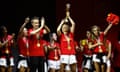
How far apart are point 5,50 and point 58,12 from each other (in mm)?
2009

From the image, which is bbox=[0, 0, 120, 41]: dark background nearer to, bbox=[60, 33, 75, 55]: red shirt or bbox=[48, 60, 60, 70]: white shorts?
bbox=[48, 60, 60, 70]: white shorts

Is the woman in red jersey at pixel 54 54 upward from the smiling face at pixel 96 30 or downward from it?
downward

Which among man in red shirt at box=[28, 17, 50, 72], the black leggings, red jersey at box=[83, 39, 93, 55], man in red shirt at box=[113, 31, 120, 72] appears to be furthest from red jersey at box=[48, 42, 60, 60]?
man in red shirt at box=[113, 31, 120, 72]

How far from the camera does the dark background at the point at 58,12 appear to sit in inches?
386

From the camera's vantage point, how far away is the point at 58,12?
32.9 feet

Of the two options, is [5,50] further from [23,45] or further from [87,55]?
[87,55]

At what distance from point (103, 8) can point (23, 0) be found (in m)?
1.96

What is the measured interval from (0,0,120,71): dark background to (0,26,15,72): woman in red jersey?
3.88ft

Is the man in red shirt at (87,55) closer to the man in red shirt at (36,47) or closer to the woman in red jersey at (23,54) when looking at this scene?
the woman in red jersey at (23,54)

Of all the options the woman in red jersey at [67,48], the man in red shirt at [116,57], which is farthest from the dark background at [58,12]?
the woman in red jersey at [67,48]

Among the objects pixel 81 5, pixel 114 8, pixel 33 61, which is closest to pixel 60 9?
pixel 81 5

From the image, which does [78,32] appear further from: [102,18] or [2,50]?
[2,50]

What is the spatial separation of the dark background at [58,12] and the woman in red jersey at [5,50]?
1.18m

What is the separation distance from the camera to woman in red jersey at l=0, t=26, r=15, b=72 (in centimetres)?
845
